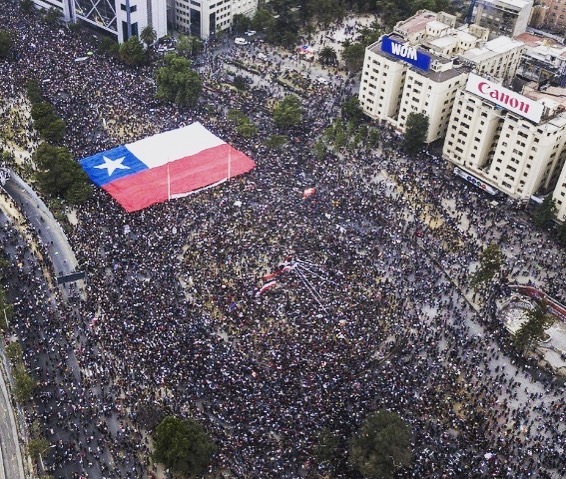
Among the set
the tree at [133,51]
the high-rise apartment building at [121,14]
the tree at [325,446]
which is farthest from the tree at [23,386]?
the high-rise apartment building at [121,14]

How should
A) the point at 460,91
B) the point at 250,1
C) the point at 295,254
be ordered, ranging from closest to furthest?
the point at 295,254 → the point at 460,91 → the point at 250,1

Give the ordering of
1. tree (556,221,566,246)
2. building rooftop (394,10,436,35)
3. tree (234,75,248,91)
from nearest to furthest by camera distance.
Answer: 1. tree (556,221,566,246)
2. building rooftop (394,10,436,35)
3. tree (234,75,248,91)

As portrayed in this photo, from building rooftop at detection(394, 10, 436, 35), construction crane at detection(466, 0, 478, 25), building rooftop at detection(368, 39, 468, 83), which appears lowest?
construction crane at detection(466, 0, 478, 25)

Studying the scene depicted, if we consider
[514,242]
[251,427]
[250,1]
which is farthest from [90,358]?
[250,1]

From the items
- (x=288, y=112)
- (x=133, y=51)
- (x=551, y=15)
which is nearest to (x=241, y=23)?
(x=133, y=51)

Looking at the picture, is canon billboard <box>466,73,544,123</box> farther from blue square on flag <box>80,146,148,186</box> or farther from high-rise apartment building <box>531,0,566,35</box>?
high-rise apartment building <box>531,0,566,35</box>

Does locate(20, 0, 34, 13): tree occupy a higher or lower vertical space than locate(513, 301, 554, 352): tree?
lower

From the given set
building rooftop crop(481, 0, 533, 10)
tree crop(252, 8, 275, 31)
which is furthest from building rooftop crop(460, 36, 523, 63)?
tree crop(252, 8, 275, 31)

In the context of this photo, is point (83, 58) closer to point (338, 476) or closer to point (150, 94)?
point (150, 94)
